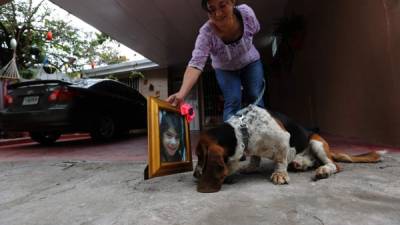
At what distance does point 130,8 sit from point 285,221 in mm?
5529

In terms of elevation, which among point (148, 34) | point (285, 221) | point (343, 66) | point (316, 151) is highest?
point (148, 34)

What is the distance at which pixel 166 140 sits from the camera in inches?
94.5

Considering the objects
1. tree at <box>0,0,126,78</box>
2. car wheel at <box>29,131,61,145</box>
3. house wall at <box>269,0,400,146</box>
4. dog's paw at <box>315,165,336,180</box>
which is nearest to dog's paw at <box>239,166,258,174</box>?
dog's paw at <box>315,165,336,180</box>

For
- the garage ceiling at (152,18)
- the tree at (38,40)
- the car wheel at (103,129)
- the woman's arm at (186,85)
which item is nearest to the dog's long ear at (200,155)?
the woman's arm at (186,85)

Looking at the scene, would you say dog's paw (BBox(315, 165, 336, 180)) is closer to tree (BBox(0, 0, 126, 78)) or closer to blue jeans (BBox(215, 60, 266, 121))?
blue jeans (BBox(215, 60, 266, 121))

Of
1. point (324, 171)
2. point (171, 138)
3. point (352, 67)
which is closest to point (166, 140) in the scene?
point (171, 138)

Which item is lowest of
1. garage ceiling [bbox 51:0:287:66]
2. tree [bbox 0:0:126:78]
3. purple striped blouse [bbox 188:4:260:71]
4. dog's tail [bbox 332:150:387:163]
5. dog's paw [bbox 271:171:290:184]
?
dog's paw [bbox 271:171:290:184]

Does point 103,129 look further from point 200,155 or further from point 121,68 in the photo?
point 121,68

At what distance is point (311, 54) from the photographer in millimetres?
5988

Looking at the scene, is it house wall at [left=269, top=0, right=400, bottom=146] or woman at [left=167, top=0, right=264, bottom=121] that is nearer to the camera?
woman at [left=167, top=0, right=264, bottom=121]

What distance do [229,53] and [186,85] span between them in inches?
19.9

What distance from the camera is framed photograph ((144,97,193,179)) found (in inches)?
87.4

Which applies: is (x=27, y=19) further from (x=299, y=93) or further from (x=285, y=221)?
(x=285, y=221)

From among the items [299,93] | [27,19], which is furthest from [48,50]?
[299,93]
